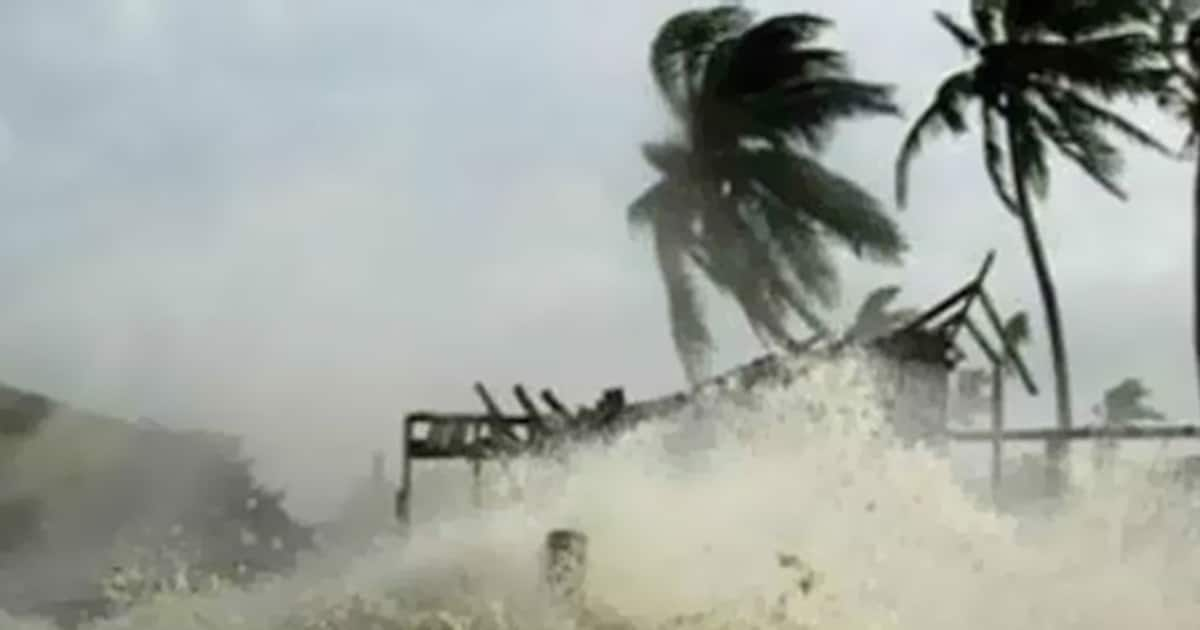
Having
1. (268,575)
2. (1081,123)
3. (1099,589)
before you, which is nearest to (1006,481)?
(1099,589)

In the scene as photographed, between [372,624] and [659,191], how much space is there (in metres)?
20.4

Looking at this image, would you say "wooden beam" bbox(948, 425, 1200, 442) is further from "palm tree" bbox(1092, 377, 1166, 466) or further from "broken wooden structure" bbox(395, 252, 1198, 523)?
"palm tree" bbox(1092, 377, 1166, 466)

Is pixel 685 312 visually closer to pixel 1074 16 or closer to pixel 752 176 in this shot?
pixel 752 176

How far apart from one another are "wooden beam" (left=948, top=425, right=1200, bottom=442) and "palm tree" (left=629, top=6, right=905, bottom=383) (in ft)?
40.6

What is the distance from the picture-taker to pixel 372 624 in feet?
63.1

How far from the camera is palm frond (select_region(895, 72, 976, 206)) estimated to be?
36.2 metres

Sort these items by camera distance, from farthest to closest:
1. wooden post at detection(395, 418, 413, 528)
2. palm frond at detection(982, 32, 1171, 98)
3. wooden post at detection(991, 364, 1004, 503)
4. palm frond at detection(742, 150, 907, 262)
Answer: palm frond at detection(742, 150, 907, 262), palm frond at detection(982, 32, 1171, 98), wooden post at detection(395, 418, 413, 528), wooden post at detection(991, 364, 1004, 503)

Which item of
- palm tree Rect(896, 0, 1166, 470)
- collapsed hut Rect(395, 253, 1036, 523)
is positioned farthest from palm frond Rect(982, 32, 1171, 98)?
collapsed hut Rect(395, 253, 1036, 523)

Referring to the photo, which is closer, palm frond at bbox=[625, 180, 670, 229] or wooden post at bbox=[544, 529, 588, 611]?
wooden post at bbox=[544, 529, 588, 611]

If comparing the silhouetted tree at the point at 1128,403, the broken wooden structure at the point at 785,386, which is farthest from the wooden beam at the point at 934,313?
the silhouetted tree at the point at 1128,403

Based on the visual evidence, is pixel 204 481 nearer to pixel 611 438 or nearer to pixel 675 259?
pixel 675 259

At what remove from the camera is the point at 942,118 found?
119 feet

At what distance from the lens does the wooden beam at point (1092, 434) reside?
22.0 metres

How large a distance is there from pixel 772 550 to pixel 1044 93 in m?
16.1
